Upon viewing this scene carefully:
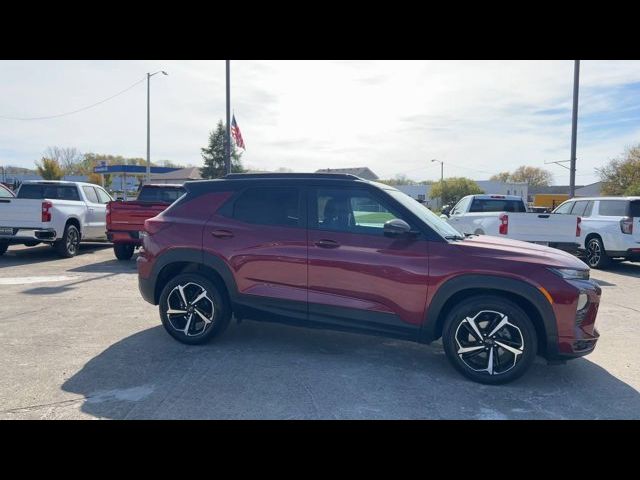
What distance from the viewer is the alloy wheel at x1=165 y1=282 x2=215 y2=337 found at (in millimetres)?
4883

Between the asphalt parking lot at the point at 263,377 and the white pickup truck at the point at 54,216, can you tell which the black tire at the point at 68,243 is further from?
the asphalt parking lot at the point at 263,377

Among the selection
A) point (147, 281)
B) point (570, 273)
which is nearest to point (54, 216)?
point (147, 281)

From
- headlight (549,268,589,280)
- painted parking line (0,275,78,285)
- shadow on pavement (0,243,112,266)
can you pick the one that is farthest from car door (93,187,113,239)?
headlight (549,268,589,280)

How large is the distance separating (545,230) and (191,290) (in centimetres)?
800

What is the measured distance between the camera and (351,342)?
5207mm

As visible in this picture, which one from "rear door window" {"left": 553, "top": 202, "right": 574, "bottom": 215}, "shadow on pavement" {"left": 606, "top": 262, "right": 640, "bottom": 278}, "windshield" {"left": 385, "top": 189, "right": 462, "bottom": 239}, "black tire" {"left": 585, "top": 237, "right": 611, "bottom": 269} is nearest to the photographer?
Result: "windshield" {"left": 385, "top": 189, "right": 462, "bottom": 239}

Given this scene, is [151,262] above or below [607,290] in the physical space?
above

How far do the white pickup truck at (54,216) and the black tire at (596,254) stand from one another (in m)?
13.5

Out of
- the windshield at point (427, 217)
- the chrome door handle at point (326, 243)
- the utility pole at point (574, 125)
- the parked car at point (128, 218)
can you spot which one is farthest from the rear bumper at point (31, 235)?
the utility pole at point (574, 125)

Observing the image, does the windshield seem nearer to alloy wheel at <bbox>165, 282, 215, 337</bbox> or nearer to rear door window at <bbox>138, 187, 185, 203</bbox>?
alloy wheel at <bbox>165, 282, 215, 337</bbox>

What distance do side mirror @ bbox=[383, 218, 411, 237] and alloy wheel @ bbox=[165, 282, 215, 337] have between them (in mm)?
2088

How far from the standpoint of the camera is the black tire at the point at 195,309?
4.84 m
